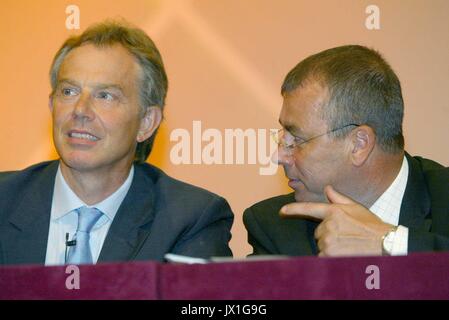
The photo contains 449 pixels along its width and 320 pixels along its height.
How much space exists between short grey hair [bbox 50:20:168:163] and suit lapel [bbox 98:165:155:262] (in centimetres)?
32

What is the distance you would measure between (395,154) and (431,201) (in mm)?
242

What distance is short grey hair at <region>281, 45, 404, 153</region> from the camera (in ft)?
8.86

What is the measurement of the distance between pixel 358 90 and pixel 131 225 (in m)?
0.91

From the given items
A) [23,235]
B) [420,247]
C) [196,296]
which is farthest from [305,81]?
[196,296]

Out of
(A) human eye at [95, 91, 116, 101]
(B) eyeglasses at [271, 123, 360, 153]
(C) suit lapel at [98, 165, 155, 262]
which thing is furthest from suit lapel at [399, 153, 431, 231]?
(A) human eye at [95, 91, 116, 101]

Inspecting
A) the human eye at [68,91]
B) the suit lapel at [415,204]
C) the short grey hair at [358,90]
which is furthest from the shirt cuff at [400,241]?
the human eye at [68,91]

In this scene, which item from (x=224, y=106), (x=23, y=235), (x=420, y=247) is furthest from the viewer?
(x=224, y=106)

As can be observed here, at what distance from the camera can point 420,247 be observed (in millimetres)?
2150

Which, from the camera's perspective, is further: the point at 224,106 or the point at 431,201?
the point at 224,106

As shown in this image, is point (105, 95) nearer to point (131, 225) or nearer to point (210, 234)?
point (131, 225)

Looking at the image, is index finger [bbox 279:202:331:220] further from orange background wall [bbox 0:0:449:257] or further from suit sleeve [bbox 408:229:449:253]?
orange background wall [bbox 0:0:449:257]
